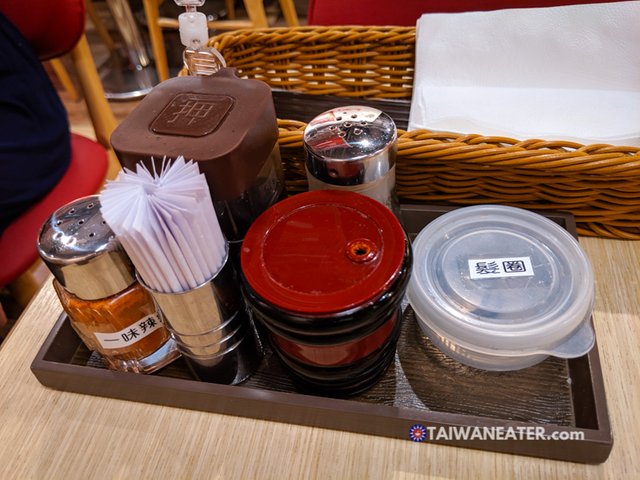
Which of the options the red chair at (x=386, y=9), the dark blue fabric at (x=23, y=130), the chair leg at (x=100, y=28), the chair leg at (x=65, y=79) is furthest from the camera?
the chair leg at (x=100, y=28)

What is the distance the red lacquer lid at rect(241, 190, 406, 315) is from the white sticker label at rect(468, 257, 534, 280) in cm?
12

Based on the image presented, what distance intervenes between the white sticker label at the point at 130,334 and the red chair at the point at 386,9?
0.97 metres

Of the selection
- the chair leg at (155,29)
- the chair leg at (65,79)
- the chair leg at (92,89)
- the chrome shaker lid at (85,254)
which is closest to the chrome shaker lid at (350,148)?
the chrome shaker lid at (85,254)

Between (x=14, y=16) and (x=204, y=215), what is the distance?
2.80ft

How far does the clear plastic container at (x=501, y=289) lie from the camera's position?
0.50 metres

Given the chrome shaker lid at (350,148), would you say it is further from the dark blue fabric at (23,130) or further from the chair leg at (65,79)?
the chair leg at (65,79)

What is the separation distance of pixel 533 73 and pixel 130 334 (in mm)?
779

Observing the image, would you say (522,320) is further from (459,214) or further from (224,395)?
(224,395)

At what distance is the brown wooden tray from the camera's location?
49cm

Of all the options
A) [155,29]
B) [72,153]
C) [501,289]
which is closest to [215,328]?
[501,289]

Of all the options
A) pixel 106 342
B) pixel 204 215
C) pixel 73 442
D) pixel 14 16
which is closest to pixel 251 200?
pixel 204 215

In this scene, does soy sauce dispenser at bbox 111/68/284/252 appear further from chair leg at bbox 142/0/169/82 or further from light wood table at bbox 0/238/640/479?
chair leg at bbox 142/0/169/82

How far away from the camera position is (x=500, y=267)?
56 centimetres

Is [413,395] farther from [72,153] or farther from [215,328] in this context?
[72,153]
